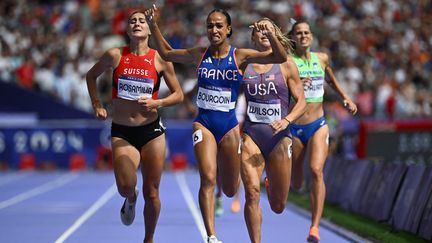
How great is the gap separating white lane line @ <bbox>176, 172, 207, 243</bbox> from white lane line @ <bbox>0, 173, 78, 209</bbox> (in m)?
2.60

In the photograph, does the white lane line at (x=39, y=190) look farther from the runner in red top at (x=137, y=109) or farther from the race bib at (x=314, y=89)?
the runner in red top at (x=137, y=109)

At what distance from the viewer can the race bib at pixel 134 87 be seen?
10.2m

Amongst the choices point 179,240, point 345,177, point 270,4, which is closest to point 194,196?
point 345,177

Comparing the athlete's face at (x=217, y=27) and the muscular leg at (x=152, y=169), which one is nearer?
the athlete's face at (x=217, y=27)

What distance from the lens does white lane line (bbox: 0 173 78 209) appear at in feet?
61.1

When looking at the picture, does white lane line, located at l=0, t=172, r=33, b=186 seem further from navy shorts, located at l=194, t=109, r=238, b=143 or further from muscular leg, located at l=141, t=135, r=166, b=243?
navy shorts, located at l=194, t=109, r=238, b=143

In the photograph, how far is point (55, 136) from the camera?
28.8 m

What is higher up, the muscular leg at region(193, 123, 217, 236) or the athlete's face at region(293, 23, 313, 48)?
the athlete's face at region(293, 23, 313, 48)

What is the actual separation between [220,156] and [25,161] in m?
18.6

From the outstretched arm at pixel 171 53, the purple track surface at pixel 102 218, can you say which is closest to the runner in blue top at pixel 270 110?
the outstretched arm at pixel 171 53

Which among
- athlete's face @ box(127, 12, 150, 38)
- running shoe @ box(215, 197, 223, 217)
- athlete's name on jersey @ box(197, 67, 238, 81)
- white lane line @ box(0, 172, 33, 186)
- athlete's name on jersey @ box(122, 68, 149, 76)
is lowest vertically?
white lane line @ box(0, 172, 33, 186)

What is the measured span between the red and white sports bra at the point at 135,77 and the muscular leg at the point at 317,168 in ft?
8.28

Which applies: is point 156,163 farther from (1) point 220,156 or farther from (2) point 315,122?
(2) point 315,122

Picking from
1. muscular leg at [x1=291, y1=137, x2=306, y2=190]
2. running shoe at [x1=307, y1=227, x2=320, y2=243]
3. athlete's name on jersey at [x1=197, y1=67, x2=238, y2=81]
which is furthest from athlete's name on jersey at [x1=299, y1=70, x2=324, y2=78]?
athlete's name on jersey at [x1=197, y1=67, x2=238, y2=81]
